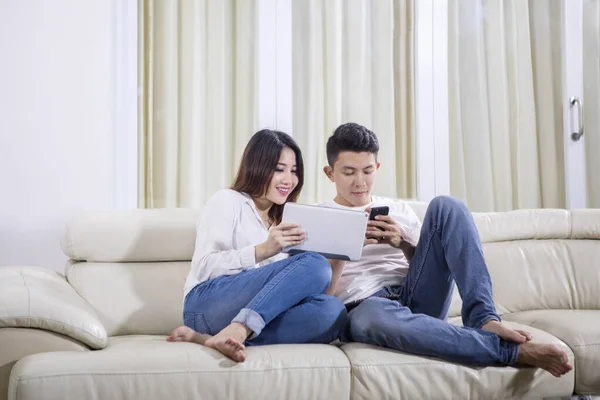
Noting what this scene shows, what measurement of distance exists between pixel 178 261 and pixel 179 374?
0.80 meters

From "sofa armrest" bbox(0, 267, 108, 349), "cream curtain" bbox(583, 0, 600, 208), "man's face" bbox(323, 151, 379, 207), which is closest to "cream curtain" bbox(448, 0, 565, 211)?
"cream curtain" bbox(583, 0, 600, 208)

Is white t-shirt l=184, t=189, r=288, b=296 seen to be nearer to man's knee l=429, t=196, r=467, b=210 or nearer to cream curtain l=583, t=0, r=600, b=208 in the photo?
man's knee l=429, t=196, r=467, b=210

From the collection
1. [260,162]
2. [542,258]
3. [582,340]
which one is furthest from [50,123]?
[582,340]

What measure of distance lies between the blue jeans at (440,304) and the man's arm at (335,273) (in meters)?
0.12

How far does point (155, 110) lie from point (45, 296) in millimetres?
1498

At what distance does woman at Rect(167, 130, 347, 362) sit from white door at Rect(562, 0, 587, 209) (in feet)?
7.05

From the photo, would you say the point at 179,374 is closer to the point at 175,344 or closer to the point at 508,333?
the point at 175,344

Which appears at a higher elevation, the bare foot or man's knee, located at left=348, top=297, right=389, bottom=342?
man's knee, located at left=348, top=297, right=389, bottom=342

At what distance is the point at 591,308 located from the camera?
2516mm

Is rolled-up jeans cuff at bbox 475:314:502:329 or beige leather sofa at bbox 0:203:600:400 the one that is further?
rolled-up jeans cuff at bbox 475:314:502:329

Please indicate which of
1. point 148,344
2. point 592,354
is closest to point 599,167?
point 592,354

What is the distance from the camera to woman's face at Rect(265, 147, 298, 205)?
212 cm

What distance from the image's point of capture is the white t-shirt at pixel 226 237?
1936 mm

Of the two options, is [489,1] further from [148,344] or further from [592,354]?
[148,344]
